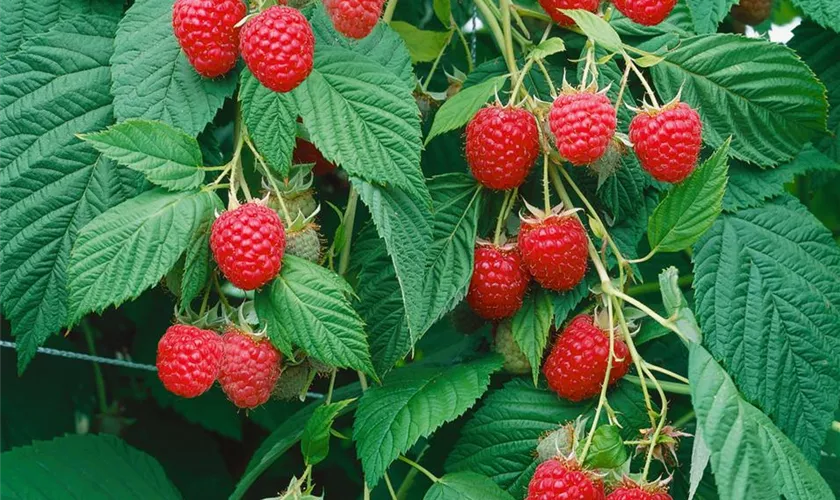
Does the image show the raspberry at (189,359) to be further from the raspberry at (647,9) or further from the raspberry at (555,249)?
the raspberry at (647,9)

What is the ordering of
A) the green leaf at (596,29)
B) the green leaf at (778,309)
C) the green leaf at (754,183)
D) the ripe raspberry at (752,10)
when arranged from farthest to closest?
the ripe raspberry at (752,10) → the green leaf at (754,183) → the green leaf at (778,309) → the green leaf at (596,29)

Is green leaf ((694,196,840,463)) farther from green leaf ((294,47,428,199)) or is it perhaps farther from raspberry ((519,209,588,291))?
green leaf ((294,47,428,199))

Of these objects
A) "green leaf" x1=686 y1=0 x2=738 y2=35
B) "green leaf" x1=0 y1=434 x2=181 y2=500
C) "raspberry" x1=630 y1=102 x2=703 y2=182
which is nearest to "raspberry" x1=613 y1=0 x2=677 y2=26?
"raspberry" x1=630 y1=102 x2=703 y2=182

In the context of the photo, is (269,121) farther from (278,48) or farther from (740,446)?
(740,446)

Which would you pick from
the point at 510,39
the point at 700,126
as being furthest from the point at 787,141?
the point at 510,39

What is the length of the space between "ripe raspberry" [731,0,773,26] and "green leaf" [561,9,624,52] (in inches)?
23.4

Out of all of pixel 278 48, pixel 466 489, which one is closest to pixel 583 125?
pixel 278 48

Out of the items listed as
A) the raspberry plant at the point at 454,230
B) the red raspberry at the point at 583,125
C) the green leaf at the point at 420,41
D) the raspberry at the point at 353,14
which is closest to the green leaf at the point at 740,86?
the raspberry plant at the point at 454,230

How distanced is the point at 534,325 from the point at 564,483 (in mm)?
258

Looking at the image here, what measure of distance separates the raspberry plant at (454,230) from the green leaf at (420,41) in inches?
5.5

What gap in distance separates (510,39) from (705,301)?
0.43m

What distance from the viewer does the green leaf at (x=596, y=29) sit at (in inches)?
51.6

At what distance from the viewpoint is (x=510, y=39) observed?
1.48 metres

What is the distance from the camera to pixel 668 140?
1284 mm
